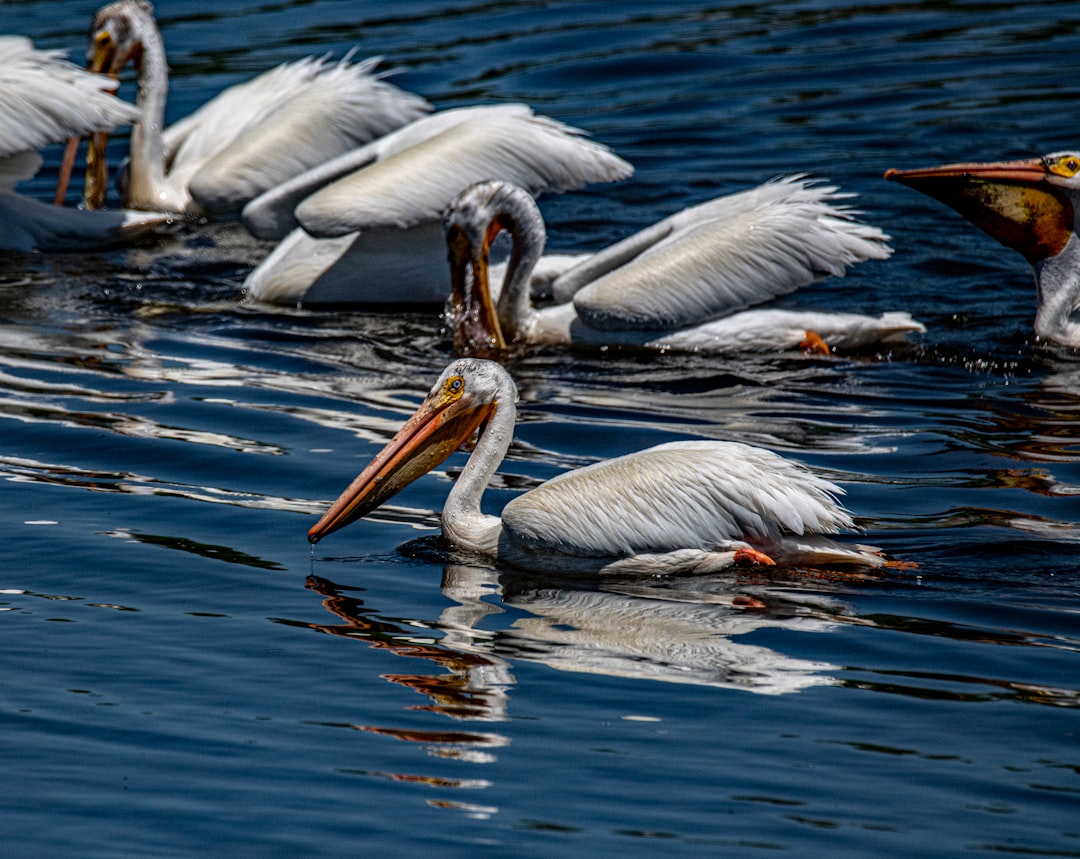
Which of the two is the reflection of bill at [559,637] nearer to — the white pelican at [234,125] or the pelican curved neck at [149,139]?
the white pelican at [234,125]

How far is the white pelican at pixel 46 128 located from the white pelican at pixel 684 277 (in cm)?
222

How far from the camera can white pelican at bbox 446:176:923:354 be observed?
6.75 m

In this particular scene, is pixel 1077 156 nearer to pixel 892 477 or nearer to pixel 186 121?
pixel 892 477

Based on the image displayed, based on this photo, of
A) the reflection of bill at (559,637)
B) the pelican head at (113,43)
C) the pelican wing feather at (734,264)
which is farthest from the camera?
the pelican head at (113,43)

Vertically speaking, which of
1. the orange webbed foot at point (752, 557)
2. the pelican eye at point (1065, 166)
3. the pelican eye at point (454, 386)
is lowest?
the orange webbed foot at point (752, 557)

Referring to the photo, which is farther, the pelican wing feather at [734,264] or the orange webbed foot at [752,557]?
the pelican wing feather at [734,264]

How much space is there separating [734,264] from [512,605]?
265 cm

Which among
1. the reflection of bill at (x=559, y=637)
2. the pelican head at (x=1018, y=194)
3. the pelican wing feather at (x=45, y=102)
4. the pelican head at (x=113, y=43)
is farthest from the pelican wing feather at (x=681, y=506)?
the pelican head at (x=113, y=43)

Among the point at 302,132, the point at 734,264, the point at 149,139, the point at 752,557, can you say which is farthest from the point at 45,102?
the point at 752,557

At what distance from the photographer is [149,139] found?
9.22 meters

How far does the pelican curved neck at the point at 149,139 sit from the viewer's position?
924 cm

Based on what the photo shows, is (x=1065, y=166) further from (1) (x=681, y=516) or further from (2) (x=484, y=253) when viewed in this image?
(1) (x=681, y=516)

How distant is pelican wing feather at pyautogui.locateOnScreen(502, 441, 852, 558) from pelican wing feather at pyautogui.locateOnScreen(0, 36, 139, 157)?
4.47 metres

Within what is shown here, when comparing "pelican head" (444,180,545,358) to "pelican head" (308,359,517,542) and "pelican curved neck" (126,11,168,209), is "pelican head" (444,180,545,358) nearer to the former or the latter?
"pelican head" (308,359,517,542)
